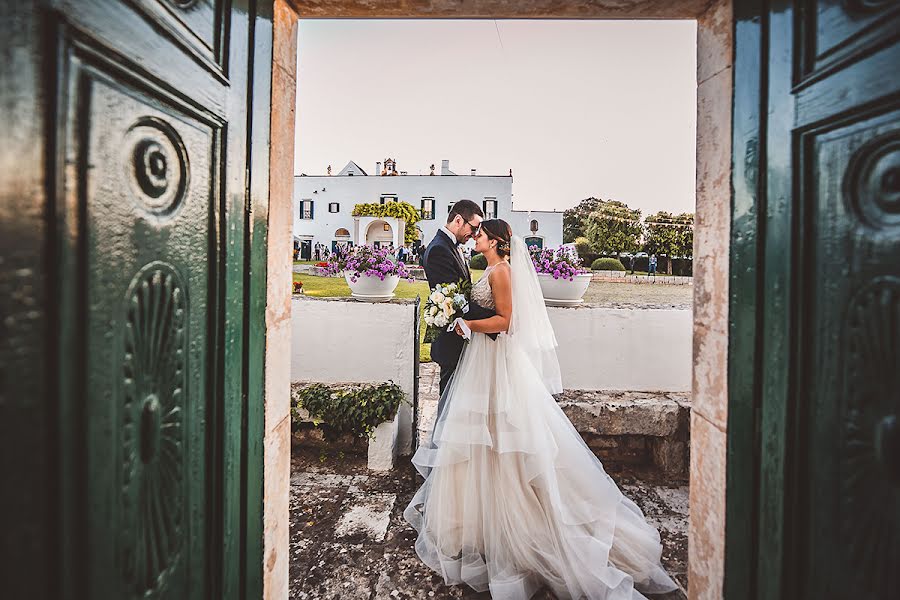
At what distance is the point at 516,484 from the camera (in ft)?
9.19

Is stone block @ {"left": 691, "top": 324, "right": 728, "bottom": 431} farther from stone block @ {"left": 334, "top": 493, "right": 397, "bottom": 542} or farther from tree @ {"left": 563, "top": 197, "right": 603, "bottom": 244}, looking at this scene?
tree @ {"left": 563, "top": 197, "right": 603, "bottom": 244}

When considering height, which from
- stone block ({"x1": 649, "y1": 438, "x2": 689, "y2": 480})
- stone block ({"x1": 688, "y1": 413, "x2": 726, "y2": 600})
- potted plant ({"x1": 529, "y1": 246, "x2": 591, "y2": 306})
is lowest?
stone block ({"x1": 649, "y1": 438, "x2": 689, "y2": 480})

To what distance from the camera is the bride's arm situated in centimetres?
319

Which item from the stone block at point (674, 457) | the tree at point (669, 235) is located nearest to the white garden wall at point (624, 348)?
the stone block at point (674, 457)

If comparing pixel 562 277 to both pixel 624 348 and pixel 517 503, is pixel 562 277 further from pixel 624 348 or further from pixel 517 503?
pixel 517 503

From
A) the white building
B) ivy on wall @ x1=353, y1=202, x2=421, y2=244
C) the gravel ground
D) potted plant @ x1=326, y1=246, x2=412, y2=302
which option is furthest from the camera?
the white building

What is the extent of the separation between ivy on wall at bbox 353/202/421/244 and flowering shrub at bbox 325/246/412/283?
89.4ft

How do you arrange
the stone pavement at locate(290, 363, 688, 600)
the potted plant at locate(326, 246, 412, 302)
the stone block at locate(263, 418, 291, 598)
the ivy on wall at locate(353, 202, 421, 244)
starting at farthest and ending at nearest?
the ivy on wall at locate(353, 202, 421, 244) < the potted plant at locate(326, 246, 412, 302) < the stone pavement at locate(290, 363, 688, 600) < the stone block at locate(263, 418, 291, 598)

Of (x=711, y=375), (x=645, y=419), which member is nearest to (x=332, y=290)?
(x=645, y=419)

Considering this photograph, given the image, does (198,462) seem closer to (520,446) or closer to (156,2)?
(156,2)

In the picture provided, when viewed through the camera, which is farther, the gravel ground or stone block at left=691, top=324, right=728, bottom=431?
the gravel ground

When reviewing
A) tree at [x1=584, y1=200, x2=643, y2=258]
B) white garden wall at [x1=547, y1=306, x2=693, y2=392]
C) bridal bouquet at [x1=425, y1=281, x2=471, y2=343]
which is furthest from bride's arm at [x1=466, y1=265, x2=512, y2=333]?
tree at [x1=584, y1=200, x2=643, y2=258]

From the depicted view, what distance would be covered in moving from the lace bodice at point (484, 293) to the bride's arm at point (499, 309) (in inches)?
3.4

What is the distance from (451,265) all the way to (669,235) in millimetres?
27506
